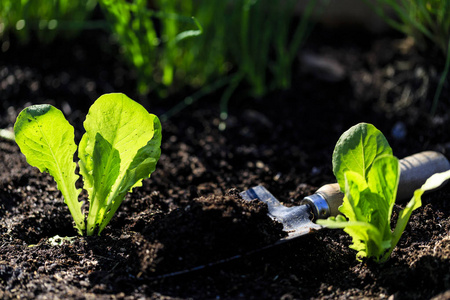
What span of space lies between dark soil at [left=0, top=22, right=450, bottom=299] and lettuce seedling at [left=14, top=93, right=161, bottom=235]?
0.13m

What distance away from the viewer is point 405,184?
140cm

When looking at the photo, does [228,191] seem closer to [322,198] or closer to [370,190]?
[322,198]

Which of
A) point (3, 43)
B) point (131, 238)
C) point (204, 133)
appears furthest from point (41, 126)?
point (3, 43)

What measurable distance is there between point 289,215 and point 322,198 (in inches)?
4.0

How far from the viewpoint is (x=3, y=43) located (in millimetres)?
2309

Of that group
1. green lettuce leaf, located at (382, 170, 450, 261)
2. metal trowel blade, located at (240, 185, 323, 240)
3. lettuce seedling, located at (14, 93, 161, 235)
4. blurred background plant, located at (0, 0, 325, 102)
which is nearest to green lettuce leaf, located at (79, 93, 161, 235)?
lettuce seedling, located at (14, 93, 161, 235)

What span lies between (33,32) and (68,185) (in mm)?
1441

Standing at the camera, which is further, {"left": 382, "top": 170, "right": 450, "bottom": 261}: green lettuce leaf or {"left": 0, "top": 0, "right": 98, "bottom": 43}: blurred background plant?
{"left": 0, "top": 0, "right": 98, "bottom": 43}: blurred background plant

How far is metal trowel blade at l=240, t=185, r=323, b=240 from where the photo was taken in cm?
124

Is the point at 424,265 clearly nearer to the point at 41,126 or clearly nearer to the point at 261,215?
the point at 261,215

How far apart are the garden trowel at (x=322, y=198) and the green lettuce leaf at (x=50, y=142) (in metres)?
0.48

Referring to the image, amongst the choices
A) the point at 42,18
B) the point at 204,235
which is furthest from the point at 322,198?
the point at 42,18

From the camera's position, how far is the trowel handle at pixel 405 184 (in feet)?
4.31

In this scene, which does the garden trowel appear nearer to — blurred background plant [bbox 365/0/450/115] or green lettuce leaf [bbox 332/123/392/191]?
green lettuce leaf [bbox 332/123/392/191]
